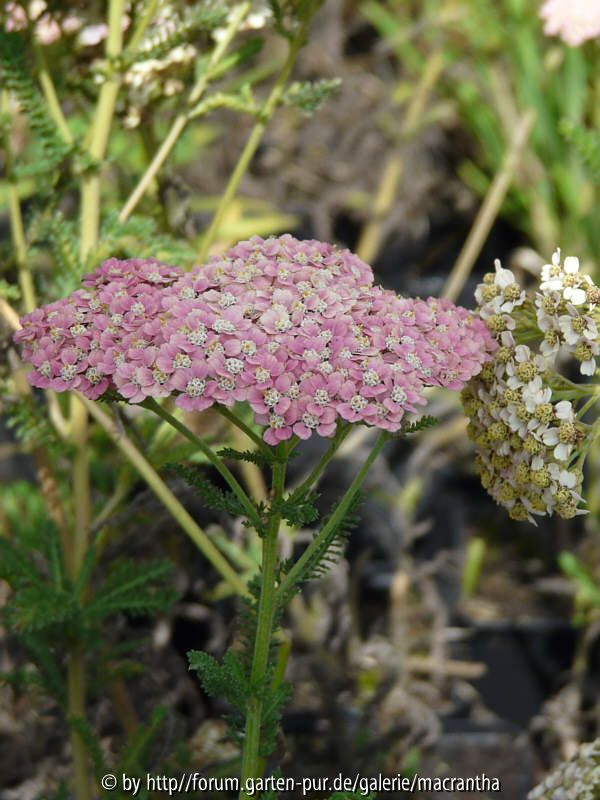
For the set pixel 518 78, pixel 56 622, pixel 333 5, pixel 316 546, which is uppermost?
pixel 333 5

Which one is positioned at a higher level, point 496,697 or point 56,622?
point 56,622

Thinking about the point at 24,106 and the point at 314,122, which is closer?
the point at 24,106

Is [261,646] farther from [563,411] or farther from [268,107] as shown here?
[268,107]

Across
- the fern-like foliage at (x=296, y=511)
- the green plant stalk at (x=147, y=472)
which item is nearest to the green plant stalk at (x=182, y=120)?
the green plant stalk at (x=147, y=472)

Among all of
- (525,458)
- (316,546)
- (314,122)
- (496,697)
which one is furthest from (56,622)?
(314,122)

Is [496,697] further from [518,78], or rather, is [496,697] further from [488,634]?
[518,78]

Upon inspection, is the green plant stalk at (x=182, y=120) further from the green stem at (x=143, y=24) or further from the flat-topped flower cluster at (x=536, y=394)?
the flat-topped flower cluster at (x=536, y=394)
